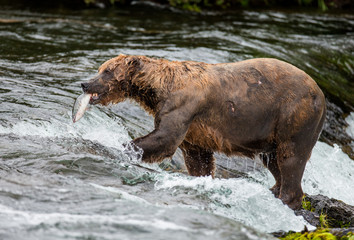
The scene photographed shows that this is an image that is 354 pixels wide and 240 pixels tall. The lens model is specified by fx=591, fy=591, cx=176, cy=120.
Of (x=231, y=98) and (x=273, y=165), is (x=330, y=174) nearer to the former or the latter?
(x=273, y=165)

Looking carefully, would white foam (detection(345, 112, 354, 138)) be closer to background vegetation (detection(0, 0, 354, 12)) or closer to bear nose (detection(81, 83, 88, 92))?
bear nose (detection(81, 83, 88, 92))

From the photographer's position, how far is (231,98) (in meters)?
6.01

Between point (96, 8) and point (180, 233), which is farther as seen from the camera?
point (96, 8)

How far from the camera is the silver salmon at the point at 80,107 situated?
582 centimetres

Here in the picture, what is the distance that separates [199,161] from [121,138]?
1.22 m

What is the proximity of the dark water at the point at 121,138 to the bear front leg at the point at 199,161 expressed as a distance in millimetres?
146

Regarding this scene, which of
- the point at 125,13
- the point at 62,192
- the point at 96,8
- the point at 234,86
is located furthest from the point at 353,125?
the point at 96,8

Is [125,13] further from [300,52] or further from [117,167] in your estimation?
[117,167]

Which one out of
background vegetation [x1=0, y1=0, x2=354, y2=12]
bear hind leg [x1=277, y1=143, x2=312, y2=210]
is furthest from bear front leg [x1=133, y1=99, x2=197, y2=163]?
background vegetation [x1=0, y1=0, x2=354, y2=12]

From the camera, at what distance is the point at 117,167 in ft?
18.9

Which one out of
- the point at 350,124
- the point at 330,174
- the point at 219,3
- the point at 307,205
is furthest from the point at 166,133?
the point at 219,3

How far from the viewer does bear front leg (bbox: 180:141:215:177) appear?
643 centimetres

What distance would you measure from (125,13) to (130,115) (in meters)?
9.17

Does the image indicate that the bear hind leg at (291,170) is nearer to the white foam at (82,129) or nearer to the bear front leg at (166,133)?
the bear front leg at (166,133)
